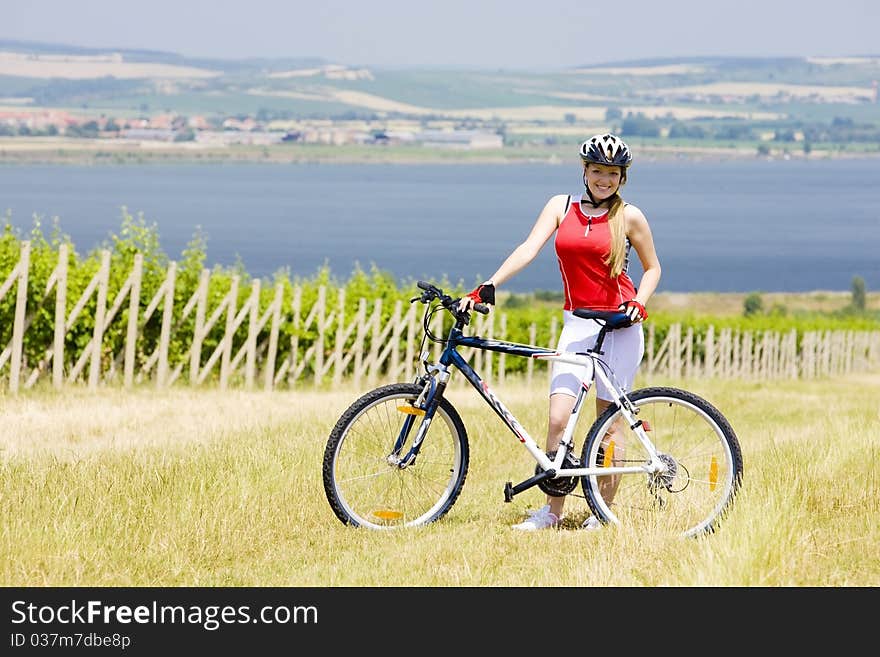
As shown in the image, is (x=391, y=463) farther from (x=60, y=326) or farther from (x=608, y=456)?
(x=60, y=326)

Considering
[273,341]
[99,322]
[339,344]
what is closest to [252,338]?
[273,341]

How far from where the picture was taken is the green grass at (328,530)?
5.35 meters

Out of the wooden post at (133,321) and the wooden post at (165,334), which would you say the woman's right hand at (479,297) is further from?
the wooden post at (165,334)

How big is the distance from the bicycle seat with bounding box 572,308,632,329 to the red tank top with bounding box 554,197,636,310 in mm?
91

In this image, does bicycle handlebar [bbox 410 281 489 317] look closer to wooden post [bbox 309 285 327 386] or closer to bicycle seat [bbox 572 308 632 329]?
bicycle seat [bbox 572 308 632 329]

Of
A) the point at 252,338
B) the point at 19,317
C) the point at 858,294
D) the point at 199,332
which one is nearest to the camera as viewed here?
the point at 19,317

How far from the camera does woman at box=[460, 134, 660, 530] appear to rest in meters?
6.35

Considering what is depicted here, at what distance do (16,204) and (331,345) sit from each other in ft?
502

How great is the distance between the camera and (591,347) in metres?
6.48

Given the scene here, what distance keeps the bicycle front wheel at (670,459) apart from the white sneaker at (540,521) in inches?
11.8

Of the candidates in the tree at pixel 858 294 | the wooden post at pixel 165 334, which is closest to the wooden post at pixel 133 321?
the wooden post at pixel 165 334

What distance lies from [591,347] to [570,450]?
1.67ft

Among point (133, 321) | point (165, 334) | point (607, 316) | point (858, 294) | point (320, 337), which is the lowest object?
point (858, 294)
